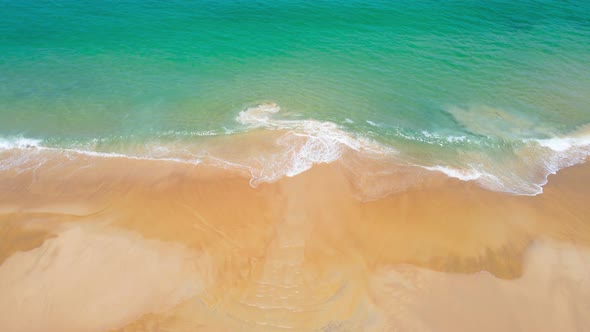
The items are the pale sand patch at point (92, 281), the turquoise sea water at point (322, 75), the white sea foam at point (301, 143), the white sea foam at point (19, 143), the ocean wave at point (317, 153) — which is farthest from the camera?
the turquoise sea water at point (322, 75)

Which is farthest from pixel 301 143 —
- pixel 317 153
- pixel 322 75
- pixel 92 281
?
pixel 92 281

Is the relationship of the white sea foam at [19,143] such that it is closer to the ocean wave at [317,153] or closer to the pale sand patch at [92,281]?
the ocean wave at [317,153]

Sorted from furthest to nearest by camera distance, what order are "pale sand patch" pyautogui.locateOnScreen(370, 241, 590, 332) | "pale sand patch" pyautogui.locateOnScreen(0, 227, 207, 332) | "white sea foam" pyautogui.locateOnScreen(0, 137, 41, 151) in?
"white sea foam" pyautogui.locateOnScreen(0, 137, 41, 151)
"pale sand patch" pyautogui.locateOnScreen(0, 227, 207, 332)
"pale sand patch" pyautogui.locateOnScreen(370, 241, 590, 332)

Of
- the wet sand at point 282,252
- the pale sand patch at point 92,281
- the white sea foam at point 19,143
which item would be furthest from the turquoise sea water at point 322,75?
the pale sand patch at point 92,281

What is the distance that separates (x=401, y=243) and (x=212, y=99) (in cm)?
1296

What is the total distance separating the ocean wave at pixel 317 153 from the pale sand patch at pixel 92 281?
4561mm

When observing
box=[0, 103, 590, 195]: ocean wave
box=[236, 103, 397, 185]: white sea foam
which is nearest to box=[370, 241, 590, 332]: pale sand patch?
box=[0, 103, 590, 195]: ocean wave

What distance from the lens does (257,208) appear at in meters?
13.4

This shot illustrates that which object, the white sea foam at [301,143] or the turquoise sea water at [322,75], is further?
the turquoise sea water at [322,75]

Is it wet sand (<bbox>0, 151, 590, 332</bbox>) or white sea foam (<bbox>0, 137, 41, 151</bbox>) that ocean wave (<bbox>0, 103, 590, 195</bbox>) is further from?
wet sand (<bbox>0, 151, 590, 332</bbox>)

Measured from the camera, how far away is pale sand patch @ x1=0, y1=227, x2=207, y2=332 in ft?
33.9

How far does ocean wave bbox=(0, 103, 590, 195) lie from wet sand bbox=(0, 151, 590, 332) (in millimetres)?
587

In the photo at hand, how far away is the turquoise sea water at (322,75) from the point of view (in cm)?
1698

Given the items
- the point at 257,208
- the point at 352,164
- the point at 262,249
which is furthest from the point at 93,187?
the point at 352,164
